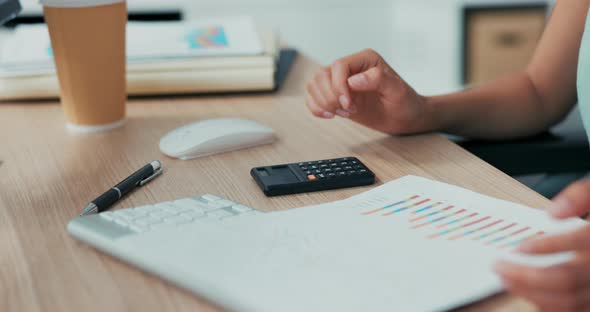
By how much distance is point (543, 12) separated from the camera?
3.14 m

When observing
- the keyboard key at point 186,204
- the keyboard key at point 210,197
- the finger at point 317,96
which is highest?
the finger at point 317,96

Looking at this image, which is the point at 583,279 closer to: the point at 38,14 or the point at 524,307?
the point at 524,307

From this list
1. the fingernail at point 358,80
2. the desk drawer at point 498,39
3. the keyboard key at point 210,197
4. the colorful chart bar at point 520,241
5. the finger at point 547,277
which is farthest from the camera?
the desk drawer at point 498,39

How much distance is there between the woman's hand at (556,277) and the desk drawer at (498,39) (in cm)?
283

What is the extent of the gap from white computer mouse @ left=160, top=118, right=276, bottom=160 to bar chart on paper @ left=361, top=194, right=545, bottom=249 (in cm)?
24

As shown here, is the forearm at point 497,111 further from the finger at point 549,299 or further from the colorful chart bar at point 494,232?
the finger at point 549,299

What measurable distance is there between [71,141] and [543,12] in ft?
8.91

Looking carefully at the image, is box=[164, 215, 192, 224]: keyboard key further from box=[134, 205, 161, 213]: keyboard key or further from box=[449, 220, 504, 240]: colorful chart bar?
box=[449, 220, 504, 240]: colorful chart bar

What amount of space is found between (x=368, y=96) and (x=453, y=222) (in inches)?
12.0

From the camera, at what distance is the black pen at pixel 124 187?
0.64 meters

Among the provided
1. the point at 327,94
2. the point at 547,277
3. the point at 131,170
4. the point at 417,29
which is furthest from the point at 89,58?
the point at 417,29

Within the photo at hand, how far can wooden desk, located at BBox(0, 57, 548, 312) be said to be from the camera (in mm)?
494

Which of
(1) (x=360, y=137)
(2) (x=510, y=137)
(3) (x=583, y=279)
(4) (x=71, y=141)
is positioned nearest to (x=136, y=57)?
(4) (x=71, y=141)

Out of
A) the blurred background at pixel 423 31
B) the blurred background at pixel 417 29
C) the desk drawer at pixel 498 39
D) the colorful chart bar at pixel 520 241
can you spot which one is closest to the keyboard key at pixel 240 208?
the colorful chart bar at pixel 520 241
